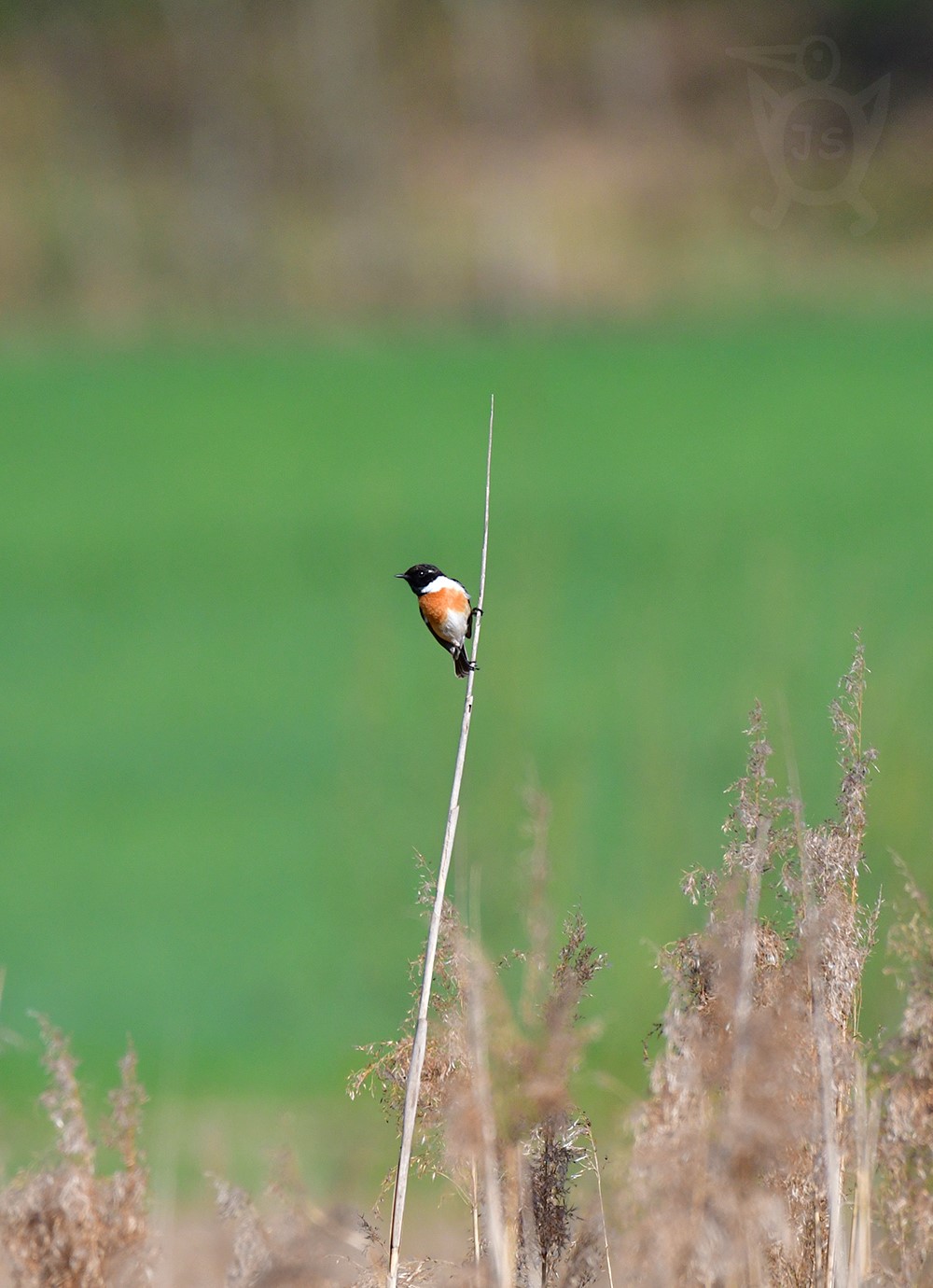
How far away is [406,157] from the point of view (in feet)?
162

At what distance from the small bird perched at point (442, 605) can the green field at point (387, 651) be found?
1.69 m

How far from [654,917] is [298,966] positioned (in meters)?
3.09

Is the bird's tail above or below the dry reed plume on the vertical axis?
above

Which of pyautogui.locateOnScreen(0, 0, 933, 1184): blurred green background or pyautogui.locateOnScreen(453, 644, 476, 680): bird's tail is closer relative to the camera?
pyautogui.locateOnScreen(453, 644, 476, 680): bird's tail

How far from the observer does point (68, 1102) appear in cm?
222

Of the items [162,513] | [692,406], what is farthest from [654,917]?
[692,406]

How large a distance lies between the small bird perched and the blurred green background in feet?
1.75

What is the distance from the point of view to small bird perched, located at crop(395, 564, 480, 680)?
3.79m

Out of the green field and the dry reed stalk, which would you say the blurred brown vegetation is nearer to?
the green field

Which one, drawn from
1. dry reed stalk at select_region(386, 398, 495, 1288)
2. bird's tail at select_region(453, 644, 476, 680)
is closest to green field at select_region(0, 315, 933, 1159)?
dry reed stalk at select_region(386, 398, 495, 1288)

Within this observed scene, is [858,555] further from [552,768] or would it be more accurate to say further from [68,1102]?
[68,1102]

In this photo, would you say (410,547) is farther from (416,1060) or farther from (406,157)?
(406,157)

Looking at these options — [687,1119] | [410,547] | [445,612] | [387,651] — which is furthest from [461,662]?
[410,547]

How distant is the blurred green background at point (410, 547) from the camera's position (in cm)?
1073
